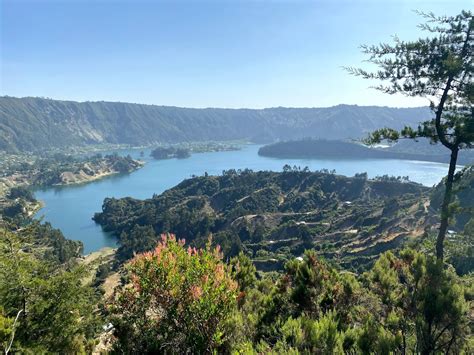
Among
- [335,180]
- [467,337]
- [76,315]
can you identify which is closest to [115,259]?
[76,315]

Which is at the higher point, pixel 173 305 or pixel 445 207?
pixel 445 207

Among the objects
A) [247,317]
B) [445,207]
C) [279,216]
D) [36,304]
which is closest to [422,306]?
[445,207]

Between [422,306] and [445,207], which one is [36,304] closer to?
[422,306]

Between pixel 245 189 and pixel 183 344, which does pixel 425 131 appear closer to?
pixel 183 344

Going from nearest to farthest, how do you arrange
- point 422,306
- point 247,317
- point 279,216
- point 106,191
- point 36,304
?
point 422,306 < point 36,304 < point 247,317 < point 279,216 < point 106,191

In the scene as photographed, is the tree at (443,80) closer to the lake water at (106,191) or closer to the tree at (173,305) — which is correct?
the tree at (173,305)

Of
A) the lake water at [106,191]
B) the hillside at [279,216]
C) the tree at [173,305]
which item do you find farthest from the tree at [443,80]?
the lake water at [106,191]
